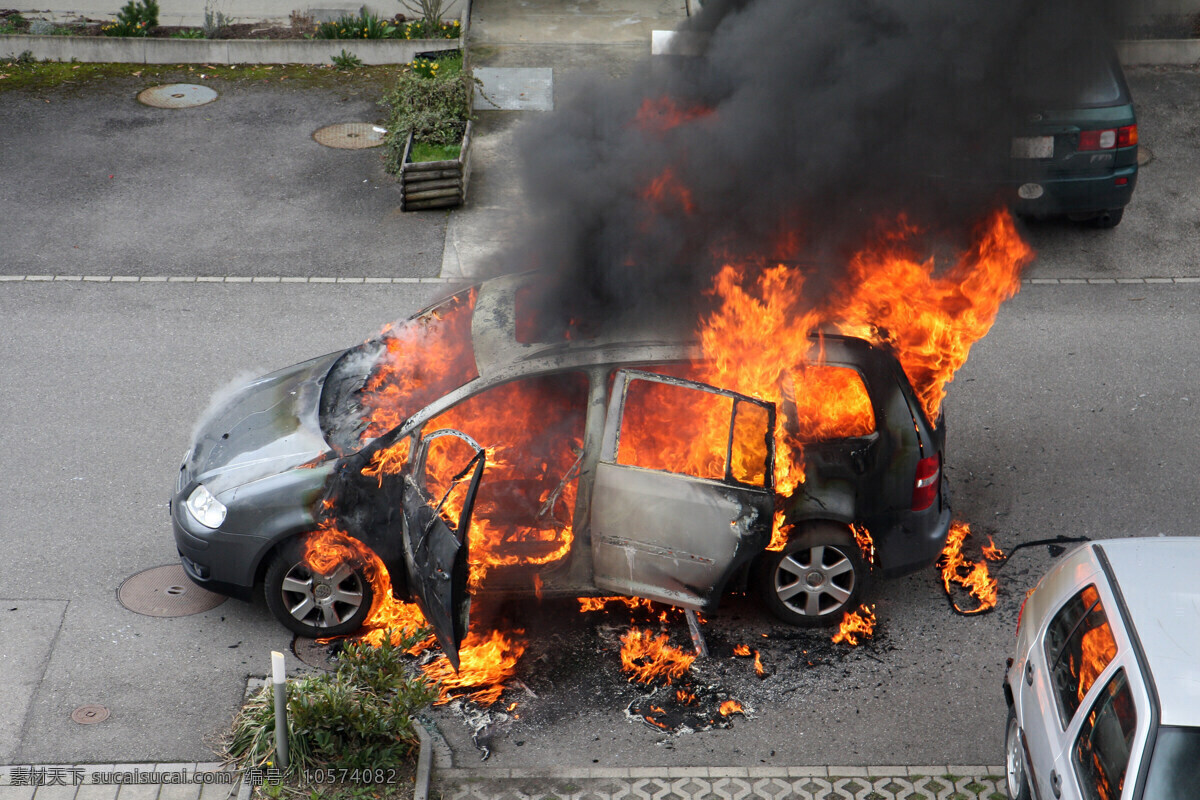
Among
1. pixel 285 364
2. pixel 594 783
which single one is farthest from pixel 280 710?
pixel 285 364

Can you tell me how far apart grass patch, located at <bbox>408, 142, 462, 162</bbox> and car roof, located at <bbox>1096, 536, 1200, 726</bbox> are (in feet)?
26.6

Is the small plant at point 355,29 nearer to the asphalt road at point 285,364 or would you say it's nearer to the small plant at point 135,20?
the asphalt road at point 285,364

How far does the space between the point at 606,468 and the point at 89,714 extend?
2930 mm

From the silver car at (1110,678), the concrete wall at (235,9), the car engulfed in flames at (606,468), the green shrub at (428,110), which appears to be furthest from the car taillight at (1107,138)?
the concrete wall at (235,9)

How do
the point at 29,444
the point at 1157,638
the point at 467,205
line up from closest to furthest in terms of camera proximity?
the point at 1157,638, the point at 29,444, the point at 467,205

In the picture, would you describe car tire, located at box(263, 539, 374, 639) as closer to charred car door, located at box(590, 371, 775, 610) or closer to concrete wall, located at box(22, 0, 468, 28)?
charred car door, located at box(590, 371, 775, 610)

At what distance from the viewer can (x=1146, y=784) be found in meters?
4.29

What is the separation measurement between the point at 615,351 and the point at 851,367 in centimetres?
130

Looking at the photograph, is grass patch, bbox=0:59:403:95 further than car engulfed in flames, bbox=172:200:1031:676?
Yes

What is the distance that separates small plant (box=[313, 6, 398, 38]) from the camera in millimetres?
14938

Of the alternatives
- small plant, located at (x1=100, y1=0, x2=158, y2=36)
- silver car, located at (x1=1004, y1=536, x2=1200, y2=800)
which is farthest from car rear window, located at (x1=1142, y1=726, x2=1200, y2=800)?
small plant, located at (x1=100, y1=0, x2=158, y2=36)

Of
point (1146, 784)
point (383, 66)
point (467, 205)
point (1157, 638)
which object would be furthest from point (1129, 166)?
point (383, 66)

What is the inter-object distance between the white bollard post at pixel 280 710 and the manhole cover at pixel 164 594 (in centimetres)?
157

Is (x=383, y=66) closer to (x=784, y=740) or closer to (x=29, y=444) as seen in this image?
(x=29, y=444)
